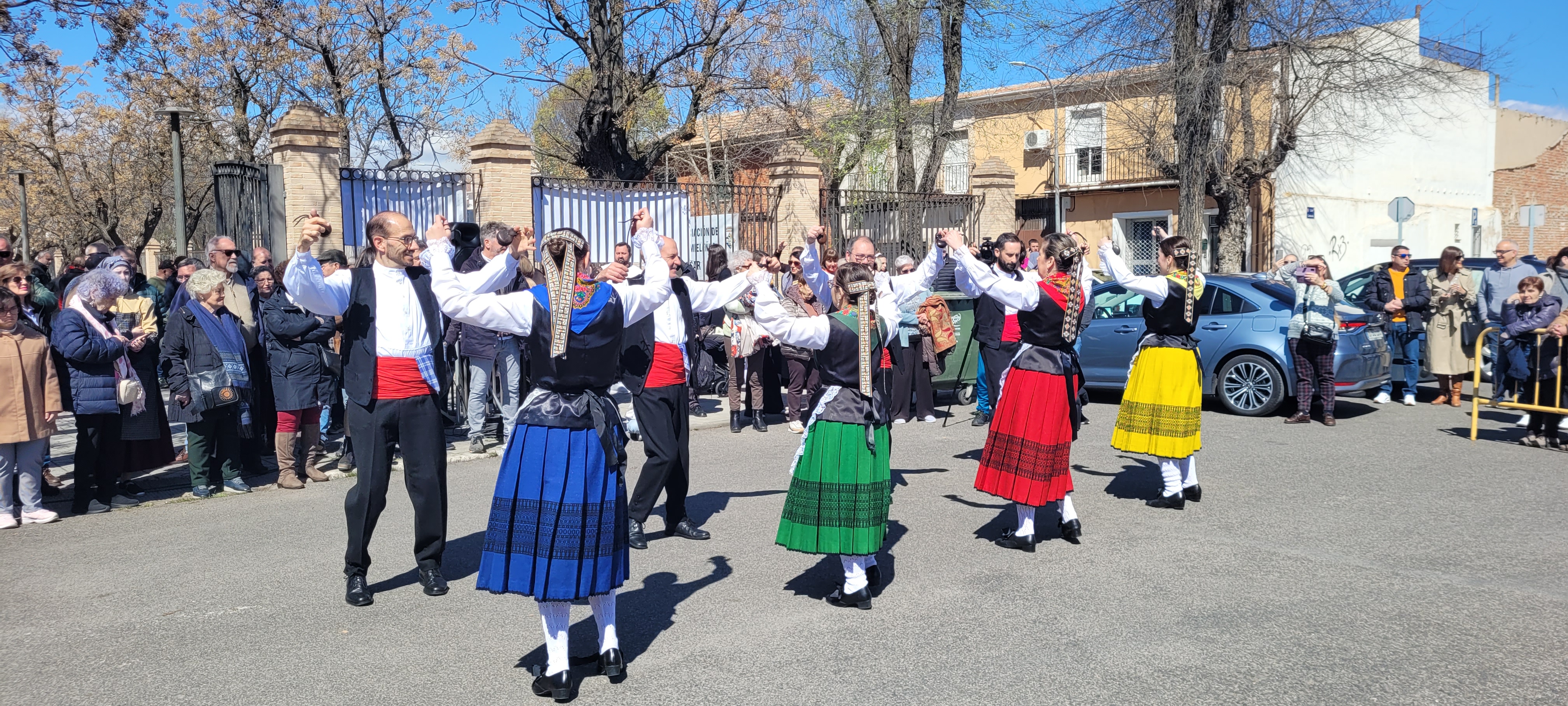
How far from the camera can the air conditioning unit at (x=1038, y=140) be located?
32.6 meters

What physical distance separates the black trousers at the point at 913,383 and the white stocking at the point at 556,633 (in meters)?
6.86

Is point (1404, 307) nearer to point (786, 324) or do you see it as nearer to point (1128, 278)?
point (1128, 278)

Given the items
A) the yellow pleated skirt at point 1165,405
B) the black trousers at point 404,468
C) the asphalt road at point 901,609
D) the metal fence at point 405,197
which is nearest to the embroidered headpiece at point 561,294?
the asphalt road at point 901,609

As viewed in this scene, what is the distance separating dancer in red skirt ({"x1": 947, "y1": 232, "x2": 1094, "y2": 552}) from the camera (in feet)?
20.7

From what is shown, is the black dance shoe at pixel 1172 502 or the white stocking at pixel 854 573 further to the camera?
the black dance shoe at pixel 1172 502

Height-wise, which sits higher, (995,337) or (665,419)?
(995,337)

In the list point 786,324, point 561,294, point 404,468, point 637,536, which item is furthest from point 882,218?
point 561,294

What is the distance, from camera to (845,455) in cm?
520

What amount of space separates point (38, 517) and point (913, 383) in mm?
7517

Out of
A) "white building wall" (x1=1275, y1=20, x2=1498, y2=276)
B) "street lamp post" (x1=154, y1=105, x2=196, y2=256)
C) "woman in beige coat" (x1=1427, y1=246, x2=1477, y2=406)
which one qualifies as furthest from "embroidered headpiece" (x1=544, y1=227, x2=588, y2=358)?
"white building wall" (x1=1275, y1=20, x2=1498, y2=276)

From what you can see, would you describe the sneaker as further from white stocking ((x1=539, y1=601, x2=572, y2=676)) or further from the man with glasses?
the man with glasses

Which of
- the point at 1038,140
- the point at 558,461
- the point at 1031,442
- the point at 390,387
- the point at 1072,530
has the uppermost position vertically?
the point at 1038,140

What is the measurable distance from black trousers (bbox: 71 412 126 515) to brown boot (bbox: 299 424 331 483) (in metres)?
1.25

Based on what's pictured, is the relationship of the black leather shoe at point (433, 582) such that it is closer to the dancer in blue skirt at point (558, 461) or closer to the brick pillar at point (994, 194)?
the dancer in blue skirt at point (558, 461)
